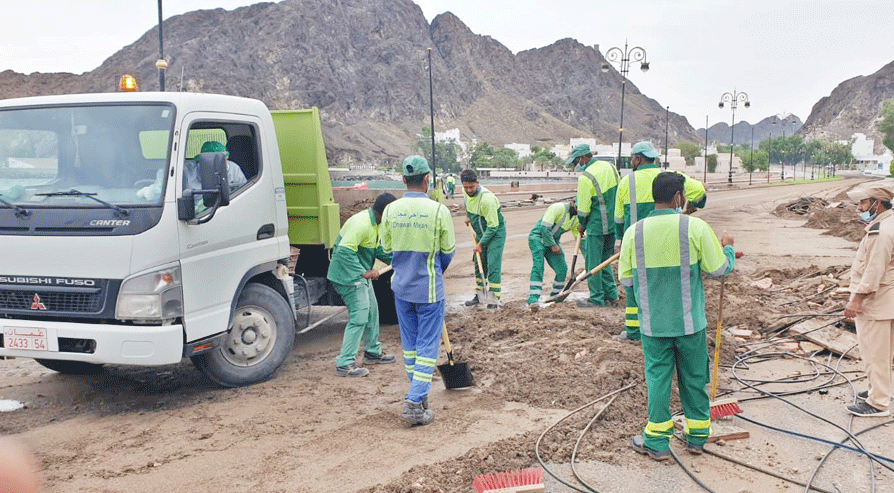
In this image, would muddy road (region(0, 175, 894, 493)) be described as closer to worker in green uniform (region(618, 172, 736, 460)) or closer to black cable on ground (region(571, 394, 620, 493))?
black cable on ground (region(571, 394, 620, 493))

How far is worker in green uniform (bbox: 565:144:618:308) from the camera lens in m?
8.72

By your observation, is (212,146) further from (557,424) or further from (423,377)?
(557,424)

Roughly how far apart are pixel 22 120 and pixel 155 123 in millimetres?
1159

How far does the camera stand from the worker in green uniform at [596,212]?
8.72 metres

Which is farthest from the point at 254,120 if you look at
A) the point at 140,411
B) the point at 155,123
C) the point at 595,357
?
the point at 595,357

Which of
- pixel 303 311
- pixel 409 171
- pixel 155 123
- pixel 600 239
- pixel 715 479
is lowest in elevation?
pixel 715 479

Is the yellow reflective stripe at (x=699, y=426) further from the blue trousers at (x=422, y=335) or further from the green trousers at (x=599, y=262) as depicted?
the green trousers at (x=599, y=262)

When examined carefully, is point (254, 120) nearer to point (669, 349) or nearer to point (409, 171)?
point (409, 171)

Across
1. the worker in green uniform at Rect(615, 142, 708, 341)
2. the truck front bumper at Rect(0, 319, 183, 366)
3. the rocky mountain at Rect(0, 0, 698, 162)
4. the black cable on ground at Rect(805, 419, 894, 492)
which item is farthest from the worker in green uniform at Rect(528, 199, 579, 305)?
the rocky mountain at Rect(0, 0, 698, 162)

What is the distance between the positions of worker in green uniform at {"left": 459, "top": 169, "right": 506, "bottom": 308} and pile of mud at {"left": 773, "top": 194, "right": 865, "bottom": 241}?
1231 centimetres

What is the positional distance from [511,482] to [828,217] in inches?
866

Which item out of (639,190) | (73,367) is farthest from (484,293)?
(73,367)

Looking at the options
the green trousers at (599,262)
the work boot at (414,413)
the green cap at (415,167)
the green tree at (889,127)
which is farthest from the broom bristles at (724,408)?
the green tree at (889,127)

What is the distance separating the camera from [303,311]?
24.2ft
